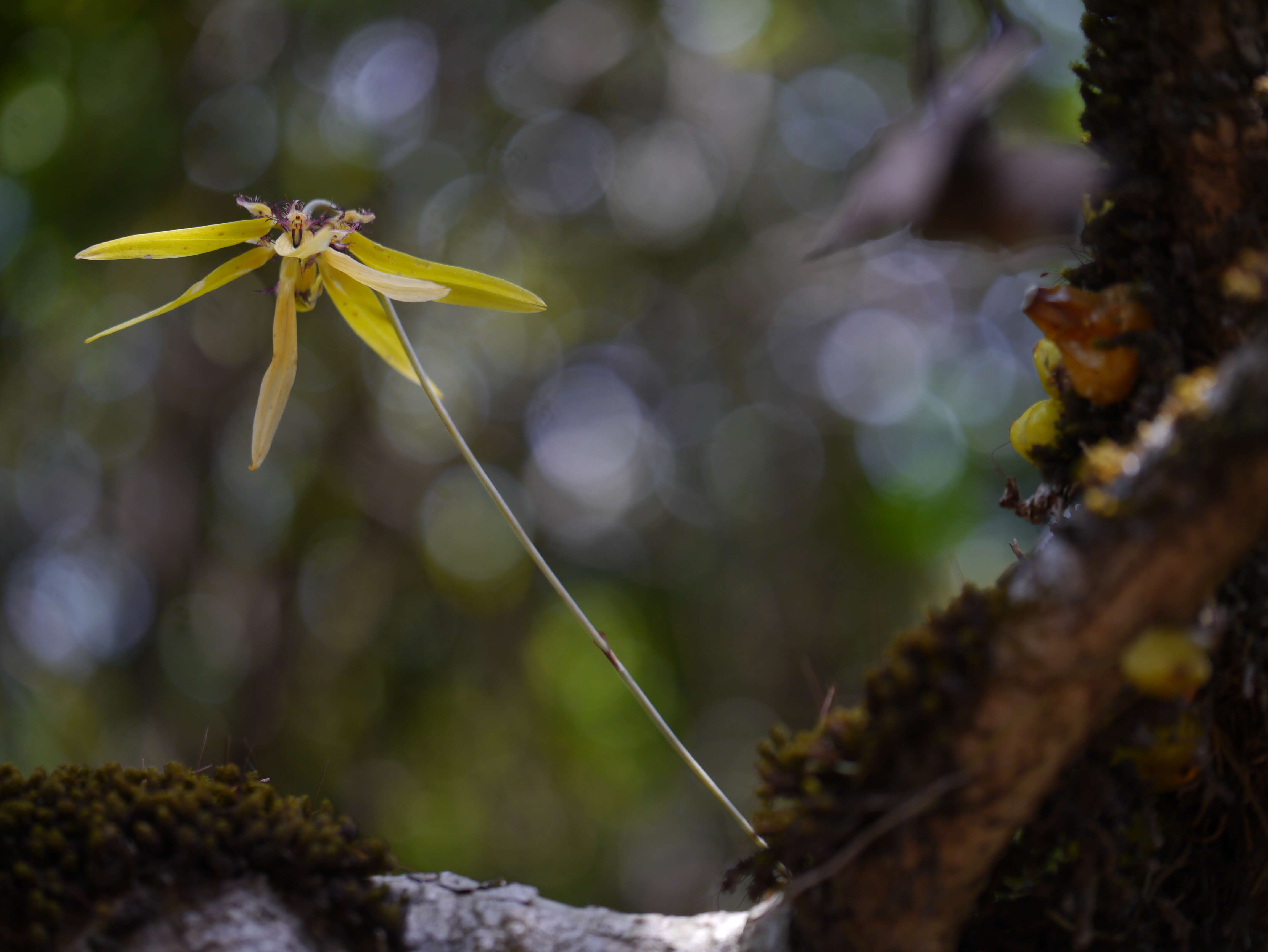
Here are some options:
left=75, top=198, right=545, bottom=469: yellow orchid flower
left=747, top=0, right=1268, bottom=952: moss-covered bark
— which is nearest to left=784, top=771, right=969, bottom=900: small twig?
left=747, top=0, right=1268, bottom=952: moss-covered bark

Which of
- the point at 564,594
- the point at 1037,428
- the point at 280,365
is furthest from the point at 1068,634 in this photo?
the point at 280,365

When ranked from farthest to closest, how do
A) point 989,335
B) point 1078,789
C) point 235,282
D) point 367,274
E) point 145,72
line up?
point 989,335 → point 235,282 → point 145,72 → point 367,274 → point 1078,789

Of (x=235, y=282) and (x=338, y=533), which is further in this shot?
(x=338, y=533)

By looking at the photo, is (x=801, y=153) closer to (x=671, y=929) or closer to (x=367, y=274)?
(x=367, y=274)

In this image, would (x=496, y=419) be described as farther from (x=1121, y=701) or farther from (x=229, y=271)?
(x=1121, y=701)

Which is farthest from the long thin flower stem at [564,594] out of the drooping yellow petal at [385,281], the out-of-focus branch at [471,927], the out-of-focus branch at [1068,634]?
the out-of-focus branch at [1068,634]

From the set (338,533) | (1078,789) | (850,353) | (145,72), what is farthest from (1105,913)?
(850,353)
